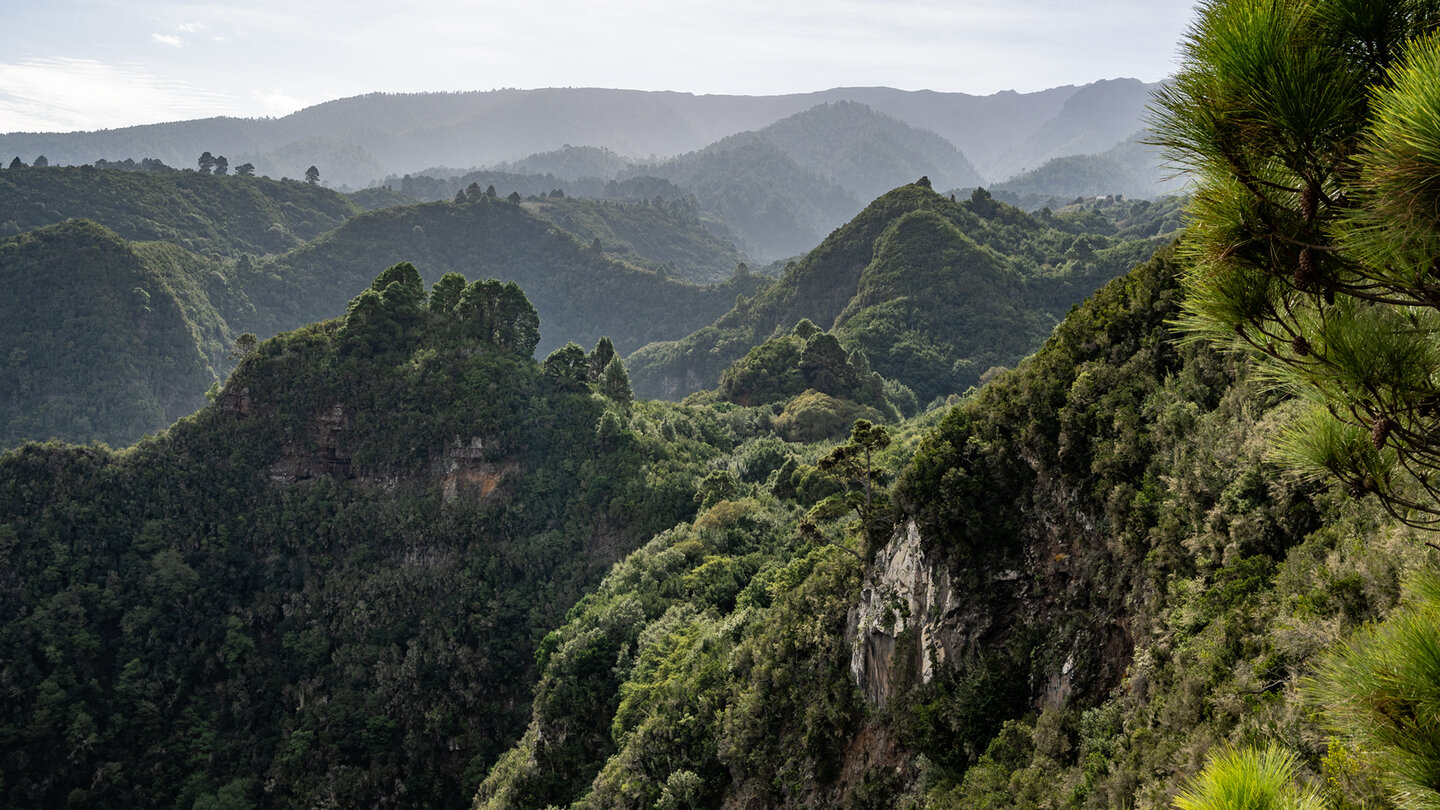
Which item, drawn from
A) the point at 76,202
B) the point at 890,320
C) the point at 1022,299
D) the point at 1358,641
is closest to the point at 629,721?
the point at 1358,641

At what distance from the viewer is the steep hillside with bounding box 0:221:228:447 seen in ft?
294

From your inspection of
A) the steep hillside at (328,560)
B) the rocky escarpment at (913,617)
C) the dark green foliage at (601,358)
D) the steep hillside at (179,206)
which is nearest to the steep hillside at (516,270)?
the steep hillside at (179,206)

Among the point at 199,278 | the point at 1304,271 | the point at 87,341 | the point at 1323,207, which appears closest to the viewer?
the point at 1304,271

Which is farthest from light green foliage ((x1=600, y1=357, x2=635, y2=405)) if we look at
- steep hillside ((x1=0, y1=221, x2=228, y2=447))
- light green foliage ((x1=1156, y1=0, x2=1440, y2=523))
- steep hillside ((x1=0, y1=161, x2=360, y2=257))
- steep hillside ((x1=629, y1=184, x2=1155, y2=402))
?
steep hillside ((x1=0, y1=161, x2=360, y2=257))

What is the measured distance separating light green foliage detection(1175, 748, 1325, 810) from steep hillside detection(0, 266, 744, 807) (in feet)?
137

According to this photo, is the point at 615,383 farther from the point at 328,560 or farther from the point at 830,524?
the point at 830,524

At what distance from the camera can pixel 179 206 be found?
5620 inches

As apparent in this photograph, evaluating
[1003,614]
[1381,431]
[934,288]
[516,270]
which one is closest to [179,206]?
[516,270]

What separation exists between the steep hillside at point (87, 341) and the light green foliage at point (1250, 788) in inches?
4385

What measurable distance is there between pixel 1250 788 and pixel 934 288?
9140 centimetres

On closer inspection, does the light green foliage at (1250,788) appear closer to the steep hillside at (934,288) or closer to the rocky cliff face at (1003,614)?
the rocky cliff face at (1003,614)

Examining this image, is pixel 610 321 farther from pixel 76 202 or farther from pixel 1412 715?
pixel 1412 715

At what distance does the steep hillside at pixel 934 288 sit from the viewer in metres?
86.1

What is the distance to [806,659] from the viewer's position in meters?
23.3
